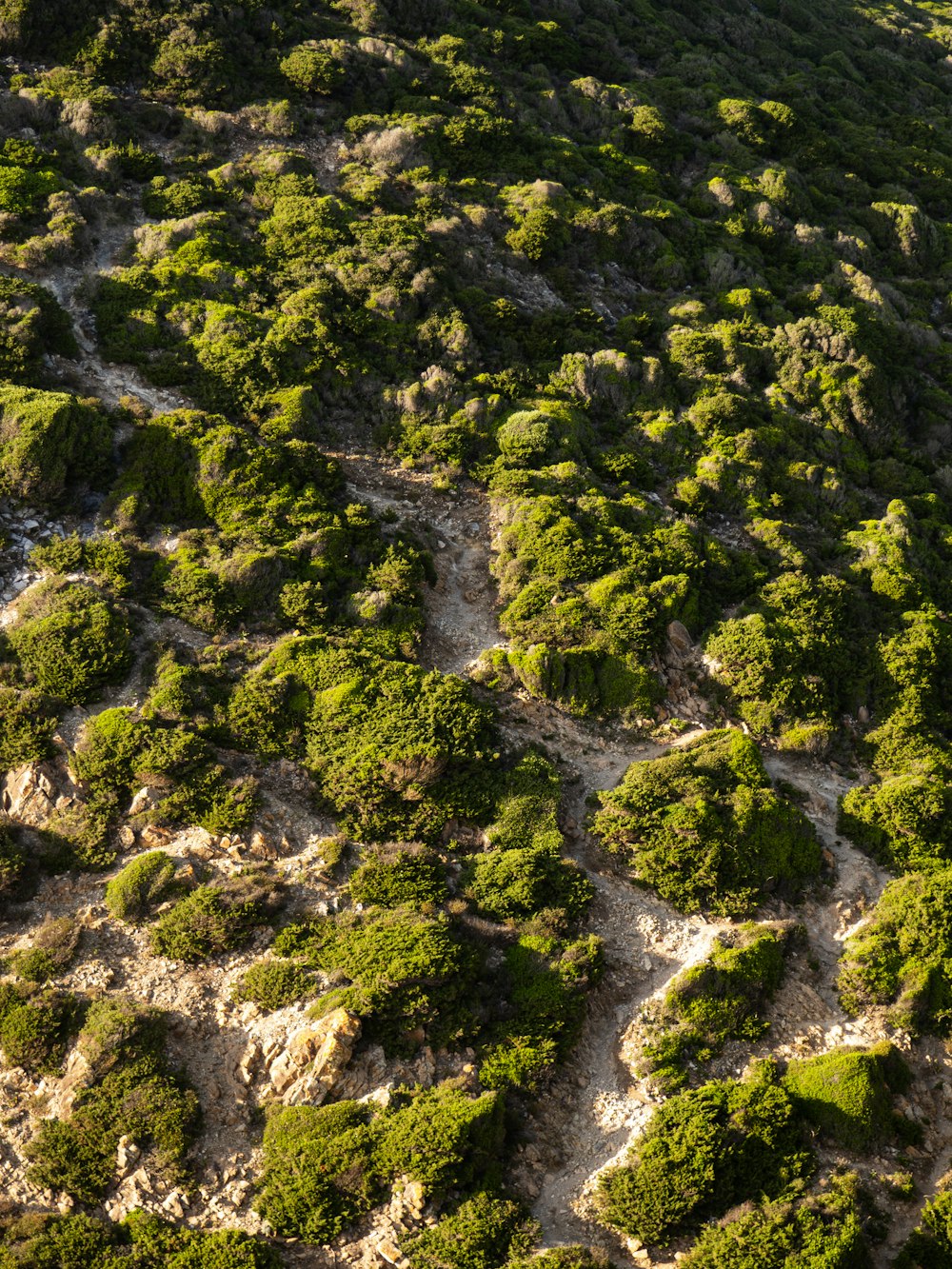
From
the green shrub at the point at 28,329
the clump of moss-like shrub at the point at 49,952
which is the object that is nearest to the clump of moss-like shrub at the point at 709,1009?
→ the clump of moss-like shrub at the point at 49,952

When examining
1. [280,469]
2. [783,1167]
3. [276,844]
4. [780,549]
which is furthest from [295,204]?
[783,1167]

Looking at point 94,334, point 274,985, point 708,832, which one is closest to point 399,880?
point 274,985

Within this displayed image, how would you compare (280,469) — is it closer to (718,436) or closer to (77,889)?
(77,889)

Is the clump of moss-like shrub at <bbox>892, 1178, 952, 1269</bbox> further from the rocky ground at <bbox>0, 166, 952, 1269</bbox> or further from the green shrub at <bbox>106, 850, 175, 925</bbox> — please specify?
the green shrub at <bbox>106, 850, 175, 925</bbox>

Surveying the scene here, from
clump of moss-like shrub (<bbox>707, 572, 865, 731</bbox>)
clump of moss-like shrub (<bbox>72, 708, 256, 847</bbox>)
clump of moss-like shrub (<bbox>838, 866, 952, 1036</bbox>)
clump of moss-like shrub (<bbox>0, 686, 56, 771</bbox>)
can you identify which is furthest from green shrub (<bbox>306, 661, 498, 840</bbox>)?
clump of moss-like shrub (<bbox>838, 866, 952, 1036</bbox>)

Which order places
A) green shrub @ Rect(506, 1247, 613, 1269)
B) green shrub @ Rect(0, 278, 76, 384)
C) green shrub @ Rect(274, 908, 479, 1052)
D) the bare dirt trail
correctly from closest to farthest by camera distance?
1. green shrub @ Rect(506, 1247, 613, 1269)
2. green shrub @ Rect(274, 908, 479, 1052)
3. green shrub @ Rect(0, 278, 76, 384)
4. the bare dirt trail

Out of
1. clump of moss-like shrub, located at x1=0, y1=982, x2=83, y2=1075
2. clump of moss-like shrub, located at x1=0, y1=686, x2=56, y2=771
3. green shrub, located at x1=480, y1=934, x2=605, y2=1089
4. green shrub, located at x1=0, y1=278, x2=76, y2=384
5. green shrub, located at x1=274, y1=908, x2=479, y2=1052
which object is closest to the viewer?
clump of moss-like shrub, located at x1=0, y1=982, x2=83, y2=1075

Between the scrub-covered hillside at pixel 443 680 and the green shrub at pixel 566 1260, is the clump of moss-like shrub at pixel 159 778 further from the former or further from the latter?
the green shrub at pixel 566 1260
